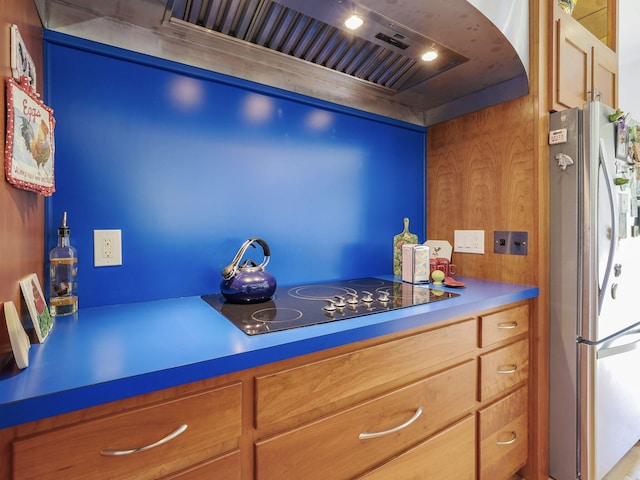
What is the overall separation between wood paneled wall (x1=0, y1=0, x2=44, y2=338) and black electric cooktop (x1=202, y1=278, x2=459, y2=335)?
0.49 meters

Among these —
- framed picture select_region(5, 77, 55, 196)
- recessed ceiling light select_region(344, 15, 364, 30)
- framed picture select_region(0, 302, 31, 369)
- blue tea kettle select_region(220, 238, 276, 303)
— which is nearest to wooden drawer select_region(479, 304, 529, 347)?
blue tea kettle select_region(220, 238, 276, 303)

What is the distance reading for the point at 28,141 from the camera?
756 millimetres

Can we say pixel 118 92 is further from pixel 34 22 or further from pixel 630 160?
pixel 630 160

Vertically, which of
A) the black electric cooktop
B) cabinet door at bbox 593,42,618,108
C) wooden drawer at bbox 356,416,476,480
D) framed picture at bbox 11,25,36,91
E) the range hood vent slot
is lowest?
wooden drawer at bbox 356,416,476,480

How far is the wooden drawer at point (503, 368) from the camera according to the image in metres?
1.22

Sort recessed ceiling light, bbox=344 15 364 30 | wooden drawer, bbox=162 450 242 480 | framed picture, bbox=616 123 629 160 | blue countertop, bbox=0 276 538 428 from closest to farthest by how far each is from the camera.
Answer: blue countertop, bbox=0 276 538 428
wooden drawer, bbox=162 450 242 480
recessed ceiling light, bbox=344 15 364 30
framed picture, bbox=616 123 629 160

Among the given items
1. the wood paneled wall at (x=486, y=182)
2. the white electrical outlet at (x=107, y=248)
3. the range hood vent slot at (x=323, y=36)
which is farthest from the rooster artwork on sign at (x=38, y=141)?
the wood paneled wall at (x=486, y=182)

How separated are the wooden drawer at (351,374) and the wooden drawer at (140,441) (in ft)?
0.27

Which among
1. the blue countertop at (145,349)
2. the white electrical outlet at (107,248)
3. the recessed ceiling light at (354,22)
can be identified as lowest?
the blue countertop at (145,349)

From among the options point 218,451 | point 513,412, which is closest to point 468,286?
point 513,412

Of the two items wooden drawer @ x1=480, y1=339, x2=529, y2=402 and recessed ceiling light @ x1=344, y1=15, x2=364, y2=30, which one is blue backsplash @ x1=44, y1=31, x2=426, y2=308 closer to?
recessed ceiling light @ x1=344, y1=15, x2=364, y2=30

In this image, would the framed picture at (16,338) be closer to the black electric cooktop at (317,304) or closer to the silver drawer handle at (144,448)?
the silver drawer handle at (144,448)

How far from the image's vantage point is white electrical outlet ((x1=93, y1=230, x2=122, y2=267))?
1058mm

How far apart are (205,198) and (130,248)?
32 cm
